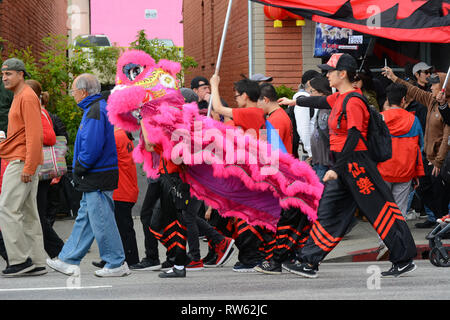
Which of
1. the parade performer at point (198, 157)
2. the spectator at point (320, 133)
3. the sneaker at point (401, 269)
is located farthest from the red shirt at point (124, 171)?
the sneaker at point (401, 269)

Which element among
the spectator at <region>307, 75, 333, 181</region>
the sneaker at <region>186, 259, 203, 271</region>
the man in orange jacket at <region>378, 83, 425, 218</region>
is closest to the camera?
the sneaker at <region>186, 259, 203, 271</region>

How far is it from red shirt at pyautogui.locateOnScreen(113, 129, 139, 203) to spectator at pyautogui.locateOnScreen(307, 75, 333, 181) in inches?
86.2

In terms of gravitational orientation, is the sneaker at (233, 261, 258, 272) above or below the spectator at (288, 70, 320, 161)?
below

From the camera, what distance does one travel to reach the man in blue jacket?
270 inches

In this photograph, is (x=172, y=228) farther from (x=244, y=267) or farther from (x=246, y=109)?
(x=246, y=109)

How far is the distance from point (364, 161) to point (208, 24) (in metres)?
15.7

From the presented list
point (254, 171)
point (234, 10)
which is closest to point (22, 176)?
point (254, 171)

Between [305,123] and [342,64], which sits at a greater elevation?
[342,64]

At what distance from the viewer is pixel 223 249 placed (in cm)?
777

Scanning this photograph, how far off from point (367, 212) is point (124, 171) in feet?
8.67

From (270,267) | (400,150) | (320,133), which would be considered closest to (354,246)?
(400,150)

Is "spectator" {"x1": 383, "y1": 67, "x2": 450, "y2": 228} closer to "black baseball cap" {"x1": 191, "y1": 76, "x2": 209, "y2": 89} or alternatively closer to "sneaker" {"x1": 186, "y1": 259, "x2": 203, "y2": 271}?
"black baseball cap" {"x1": 191, "y1": 76, "x2": 209, "y2": 89}

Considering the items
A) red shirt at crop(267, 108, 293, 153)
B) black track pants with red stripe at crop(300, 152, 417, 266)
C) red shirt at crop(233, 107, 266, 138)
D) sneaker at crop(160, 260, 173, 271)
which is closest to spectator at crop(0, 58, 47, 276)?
sneaker at crop(160, 260, 173, 271)

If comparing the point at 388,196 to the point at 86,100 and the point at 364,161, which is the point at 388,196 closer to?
the point at 364,161
